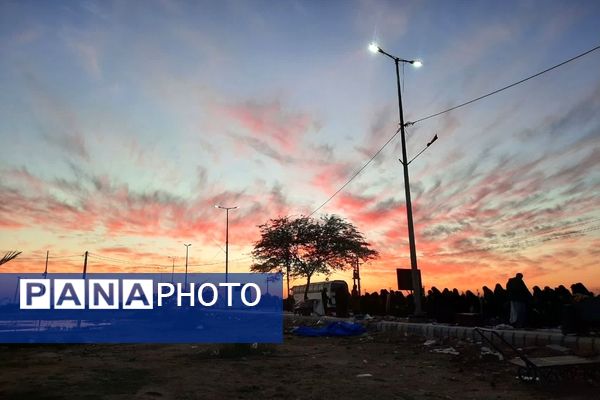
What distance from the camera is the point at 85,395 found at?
281 inches

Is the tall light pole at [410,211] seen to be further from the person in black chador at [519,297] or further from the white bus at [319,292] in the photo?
the white bus at [319,292]

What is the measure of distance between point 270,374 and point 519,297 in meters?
7.29

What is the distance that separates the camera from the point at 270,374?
9.29 meters

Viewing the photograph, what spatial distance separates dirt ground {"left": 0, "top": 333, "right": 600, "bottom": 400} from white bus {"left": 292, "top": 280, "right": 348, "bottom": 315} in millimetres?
17424

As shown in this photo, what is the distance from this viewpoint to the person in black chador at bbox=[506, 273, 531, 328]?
40.0 feet

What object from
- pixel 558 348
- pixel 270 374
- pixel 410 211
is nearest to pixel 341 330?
pixel 410 211

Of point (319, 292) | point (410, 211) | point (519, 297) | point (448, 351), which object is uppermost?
point (410, 211)

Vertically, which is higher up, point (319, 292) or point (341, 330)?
point (319, 292)

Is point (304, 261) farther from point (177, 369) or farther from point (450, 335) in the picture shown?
point (177, 369)

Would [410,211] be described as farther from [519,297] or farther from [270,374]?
[270,374]

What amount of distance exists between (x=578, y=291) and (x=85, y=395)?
39.5 feet

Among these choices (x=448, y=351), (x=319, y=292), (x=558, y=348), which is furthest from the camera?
(x=319, y=292)

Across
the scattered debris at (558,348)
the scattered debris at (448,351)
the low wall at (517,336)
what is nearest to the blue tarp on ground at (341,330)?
the low wall at (517,336)

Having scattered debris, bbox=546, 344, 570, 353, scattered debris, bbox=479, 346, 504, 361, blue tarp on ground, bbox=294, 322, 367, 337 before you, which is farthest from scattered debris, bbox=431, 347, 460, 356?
blue tarp on ground, bbox=294, 322, 367, 337
